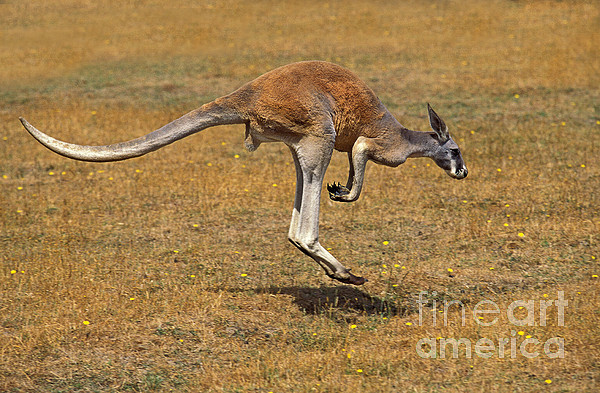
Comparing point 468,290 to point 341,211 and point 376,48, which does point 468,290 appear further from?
point 376,48

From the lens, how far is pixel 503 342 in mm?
6539

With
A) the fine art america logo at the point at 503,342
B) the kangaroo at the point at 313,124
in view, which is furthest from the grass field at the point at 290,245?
the kangaroo at the point at 313,124

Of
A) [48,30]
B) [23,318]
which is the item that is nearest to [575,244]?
[23,318]

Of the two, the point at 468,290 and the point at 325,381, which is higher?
the point at 468,290

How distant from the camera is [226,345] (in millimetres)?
6699

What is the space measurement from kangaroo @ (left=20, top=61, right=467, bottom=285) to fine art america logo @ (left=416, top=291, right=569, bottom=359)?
0.96m

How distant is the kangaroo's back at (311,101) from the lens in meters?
6.79

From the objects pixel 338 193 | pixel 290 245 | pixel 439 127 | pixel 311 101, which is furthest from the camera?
pixel 290 245

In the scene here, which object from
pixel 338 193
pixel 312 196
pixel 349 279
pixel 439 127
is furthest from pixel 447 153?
pixel 349 279

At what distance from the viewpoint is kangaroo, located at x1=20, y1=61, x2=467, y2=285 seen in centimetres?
679

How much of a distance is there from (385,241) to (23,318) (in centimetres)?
440

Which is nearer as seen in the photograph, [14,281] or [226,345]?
[226,345]

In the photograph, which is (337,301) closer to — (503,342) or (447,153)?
(503,342)

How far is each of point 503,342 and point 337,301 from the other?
68.0 inches
